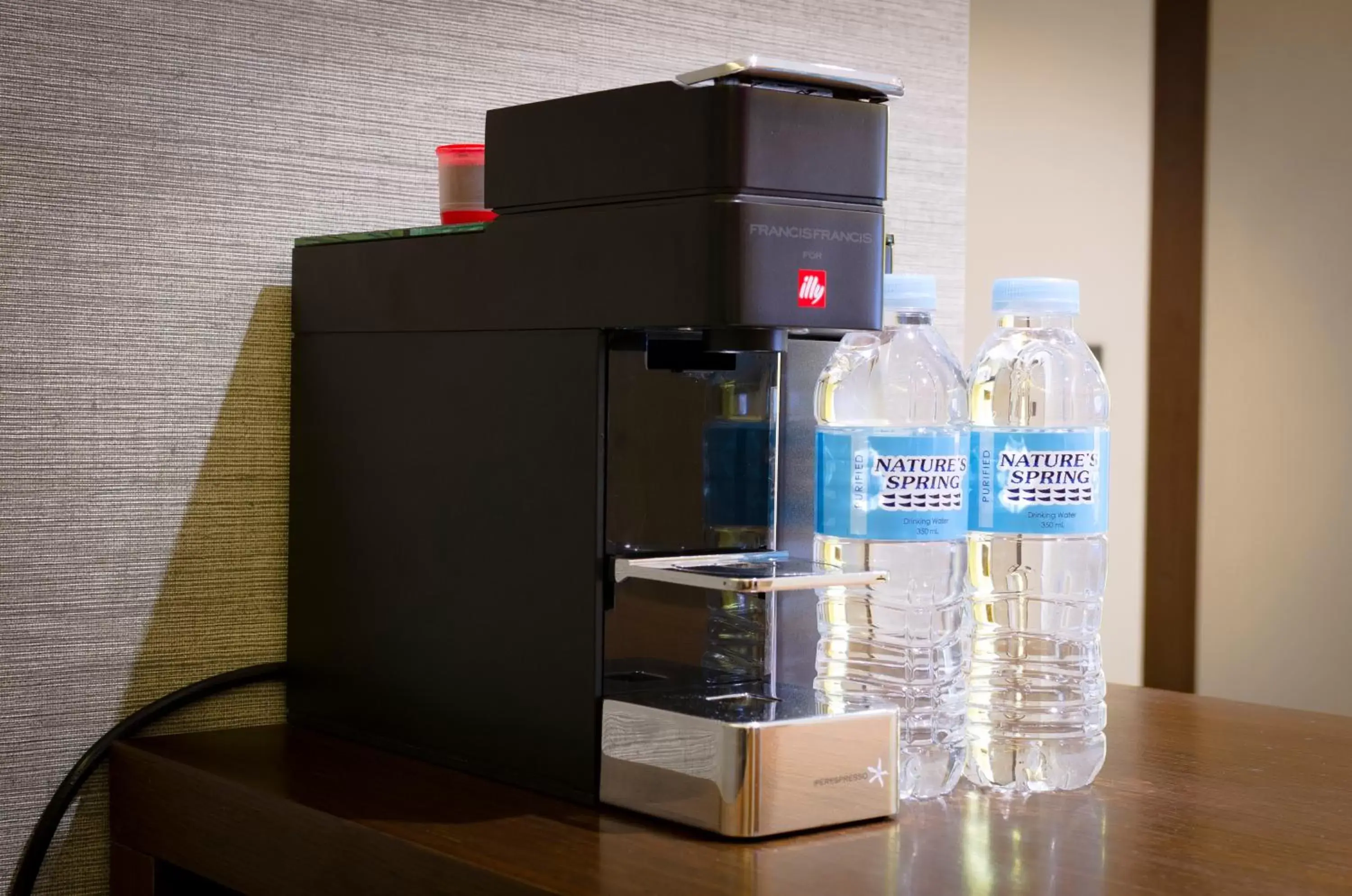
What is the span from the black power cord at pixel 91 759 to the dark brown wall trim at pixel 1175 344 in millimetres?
2123

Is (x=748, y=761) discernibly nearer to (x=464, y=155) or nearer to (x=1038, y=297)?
(x=1038, y=297)

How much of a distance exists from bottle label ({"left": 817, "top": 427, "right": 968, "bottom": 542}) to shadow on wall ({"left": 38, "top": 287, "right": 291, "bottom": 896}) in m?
0.52

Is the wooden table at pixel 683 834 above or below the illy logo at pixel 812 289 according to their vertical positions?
below

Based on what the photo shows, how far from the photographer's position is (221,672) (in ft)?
4.11

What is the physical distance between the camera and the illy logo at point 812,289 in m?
0.92

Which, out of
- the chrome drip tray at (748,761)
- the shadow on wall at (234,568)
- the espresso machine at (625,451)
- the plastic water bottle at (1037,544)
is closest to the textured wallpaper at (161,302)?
the shadow on wall at (234,568)

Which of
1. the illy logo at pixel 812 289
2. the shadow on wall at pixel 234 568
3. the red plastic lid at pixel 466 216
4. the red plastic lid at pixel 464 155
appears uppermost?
the red plastic lid at pixel 464 155

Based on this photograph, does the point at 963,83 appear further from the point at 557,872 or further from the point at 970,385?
the point at 557,872

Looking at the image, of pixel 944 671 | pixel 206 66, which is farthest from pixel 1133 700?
pixel 206 66

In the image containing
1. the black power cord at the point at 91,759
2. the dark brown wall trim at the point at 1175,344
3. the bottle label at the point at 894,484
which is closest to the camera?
the bottle label at the point at 894,484

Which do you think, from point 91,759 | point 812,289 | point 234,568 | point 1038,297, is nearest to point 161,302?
point 234,568

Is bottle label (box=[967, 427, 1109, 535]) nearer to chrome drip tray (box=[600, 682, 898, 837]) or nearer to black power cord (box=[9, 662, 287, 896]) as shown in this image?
chrome drip tray (box=[600, 682, 898, 837])

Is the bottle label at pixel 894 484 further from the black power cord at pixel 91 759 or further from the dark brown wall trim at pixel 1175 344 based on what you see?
the dark brown wall trim at pixel 1175 344

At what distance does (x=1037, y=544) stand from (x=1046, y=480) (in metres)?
0.15
